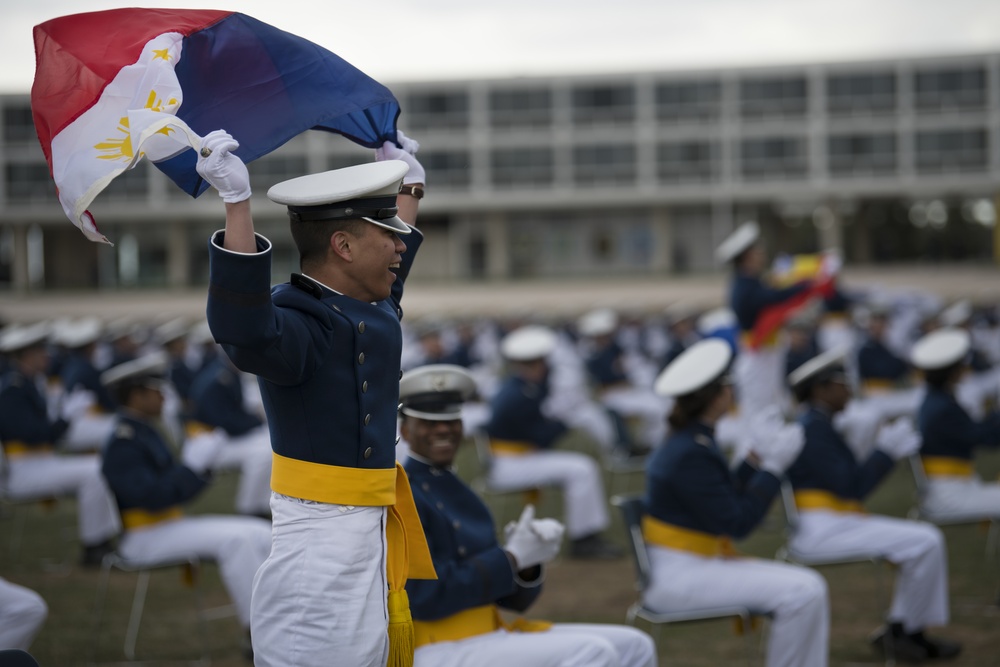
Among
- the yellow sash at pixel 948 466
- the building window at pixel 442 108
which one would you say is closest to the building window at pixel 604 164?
the building window at pixel 442 108

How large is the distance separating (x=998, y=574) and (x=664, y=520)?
314cm

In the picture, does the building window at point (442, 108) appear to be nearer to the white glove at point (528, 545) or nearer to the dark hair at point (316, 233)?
the white glove at point (528, 545)

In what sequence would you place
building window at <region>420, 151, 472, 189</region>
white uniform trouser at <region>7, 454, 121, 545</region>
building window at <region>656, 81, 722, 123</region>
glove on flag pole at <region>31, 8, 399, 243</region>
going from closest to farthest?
1. glove on flag pole at <region>31, 8, 399, 243</region>
2. white uniform trouser at <region>7, 454, 121, 545</region>
3. building window at <region>656, 81, 722, 123</region>
4. building window at <region>420, 151, 472, 189</region>

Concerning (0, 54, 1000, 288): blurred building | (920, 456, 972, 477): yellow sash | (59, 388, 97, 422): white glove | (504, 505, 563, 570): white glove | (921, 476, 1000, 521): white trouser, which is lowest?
(0, 54, 1000, 288): blurred building

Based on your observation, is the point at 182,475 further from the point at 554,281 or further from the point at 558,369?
the point at 554,281

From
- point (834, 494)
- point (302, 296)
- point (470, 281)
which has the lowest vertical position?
point (470, 281)

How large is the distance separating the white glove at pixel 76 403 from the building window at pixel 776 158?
144 feet

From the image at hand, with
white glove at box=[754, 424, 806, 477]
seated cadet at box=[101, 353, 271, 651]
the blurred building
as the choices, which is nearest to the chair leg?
seated cadet at box=[101, 353, 271, 651]

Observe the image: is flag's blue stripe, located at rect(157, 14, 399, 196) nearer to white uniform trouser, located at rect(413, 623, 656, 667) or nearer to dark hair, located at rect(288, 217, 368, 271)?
dark hair, located at rect(288, 217, 368, 271)

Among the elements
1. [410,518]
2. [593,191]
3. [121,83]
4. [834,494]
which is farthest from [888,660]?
[593,191]

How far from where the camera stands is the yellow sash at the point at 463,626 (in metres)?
3.68

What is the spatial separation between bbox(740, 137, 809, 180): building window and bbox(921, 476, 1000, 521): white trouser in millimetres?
47419

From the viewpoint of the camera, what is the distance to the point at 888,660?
5.37m

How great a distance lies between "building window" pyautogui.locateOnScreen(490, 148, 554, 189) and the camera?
2140 inches
